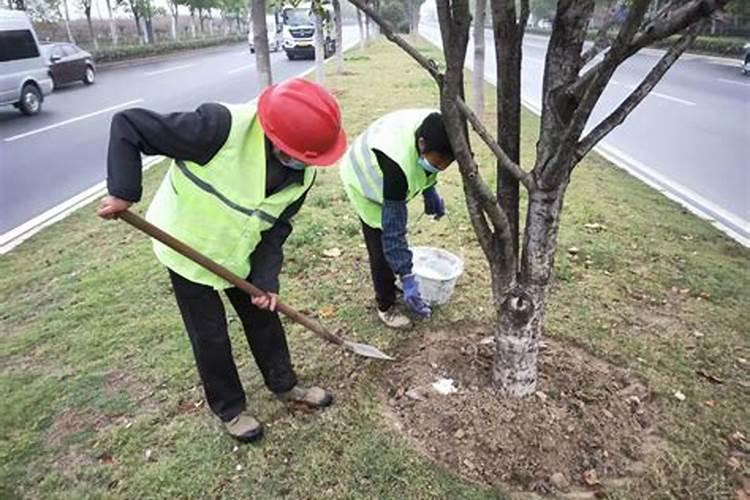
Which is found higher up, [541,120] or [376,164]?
[541,120]

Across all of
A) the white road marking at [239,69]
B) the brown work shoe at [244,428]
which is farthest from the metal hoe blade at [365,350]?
the white road marking at [239,69]

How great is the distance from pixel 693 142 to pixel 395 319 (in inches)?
295

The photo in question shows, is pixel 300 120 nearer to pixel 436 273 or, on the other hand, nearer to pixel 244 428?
pixel 244 428

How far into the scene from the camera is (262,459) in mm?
2457

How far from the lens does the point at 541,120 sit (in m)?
2.20

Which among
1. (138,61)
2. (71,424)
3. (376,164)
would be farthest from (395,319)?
(138,61)

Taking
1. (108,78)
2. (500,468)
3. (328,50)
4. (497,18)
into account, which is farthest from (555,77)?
(328,50)

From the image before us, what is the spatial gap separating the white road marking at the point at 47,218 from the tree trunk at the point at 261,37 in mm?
2469

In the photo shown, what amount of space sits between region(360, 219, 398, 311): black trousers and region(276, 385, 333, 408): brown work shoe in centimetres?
78

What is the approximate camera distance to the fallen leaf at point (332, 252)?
4410 millimetres

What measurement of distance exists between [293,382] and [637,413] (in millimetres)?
1615

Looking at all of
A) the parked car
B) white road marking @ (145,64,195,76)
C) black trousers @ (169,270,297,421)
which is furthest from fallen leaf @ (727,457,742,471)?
white road marking @ (145,64,195,76)

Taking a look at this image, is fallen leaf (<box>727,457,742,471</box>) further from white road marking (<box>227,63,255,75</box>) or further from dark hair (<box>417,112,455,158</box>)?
white road marking (<box>227,63,255,75</box>)

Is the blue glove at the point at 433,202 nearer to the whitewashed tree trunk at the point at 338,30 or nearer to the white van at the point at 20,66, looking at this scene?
the whitewashed tree trunk at the point at 338,30
